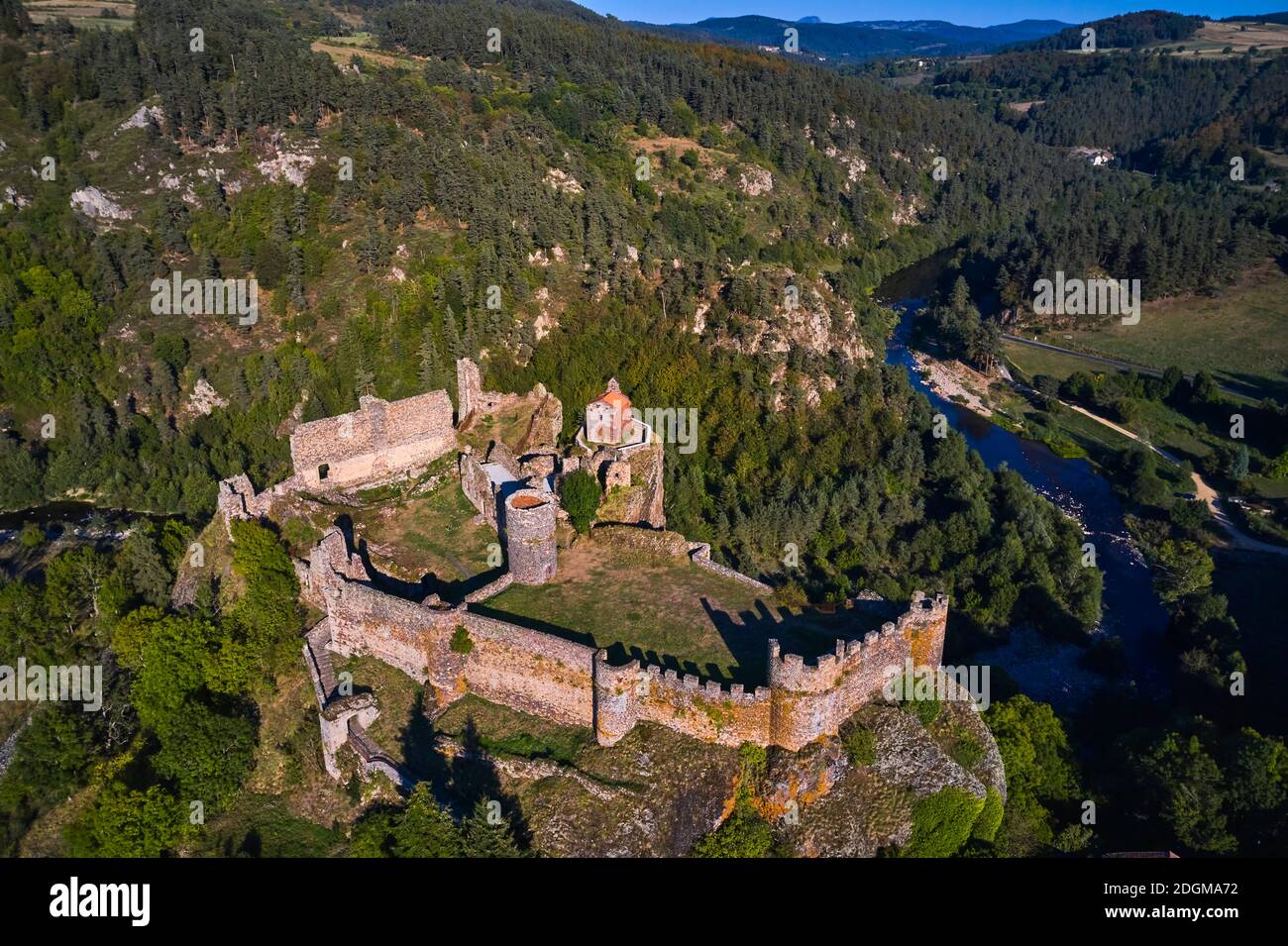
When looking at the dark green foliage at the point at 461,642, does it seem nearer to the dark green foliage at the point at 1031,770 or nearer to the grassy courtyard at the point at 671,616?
the grassy courtyard at the point at 671,616

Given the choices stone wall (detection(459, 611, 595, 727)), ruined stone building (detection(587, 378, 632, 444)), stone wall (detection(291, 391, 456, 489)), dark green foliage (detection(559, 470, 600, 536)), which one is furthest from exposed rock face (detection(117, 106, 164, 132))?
stone wall (detection(459, 611, 595, 727))

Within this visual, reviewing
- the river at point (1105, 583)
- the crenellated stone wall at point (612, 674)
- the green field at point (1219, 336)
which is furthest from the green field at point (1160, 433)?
the crenellated stone wall at point (612, 674)

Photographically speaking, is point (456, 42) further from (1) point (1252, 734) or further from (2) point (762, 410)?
(1) point (1252, 734)

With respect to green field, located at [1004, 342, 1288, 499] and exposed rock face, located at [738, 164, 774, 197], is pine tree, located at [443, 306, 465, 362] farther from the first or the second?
exposed rock face, located at [738, 164, 774, 197]

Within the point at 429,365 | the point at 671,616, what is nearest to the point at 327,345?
the point at 429,365

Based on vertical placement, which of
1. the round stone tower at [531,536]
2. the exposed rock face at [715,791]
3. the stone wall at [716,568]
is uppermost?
the round stone tower at [531,536]

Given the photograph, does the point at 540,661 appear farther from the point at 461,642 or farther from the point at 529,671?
the point at 461,642

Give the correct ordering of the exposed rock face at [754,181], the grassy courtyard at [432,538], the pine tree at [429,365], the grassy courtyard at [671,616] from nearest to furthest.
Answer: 1. the grassy courtyard at [671,616]
2. the grassy courtyard at [432,538]
3. the pine tree at [429,365]
4. the exposed rock face at [754,181]
